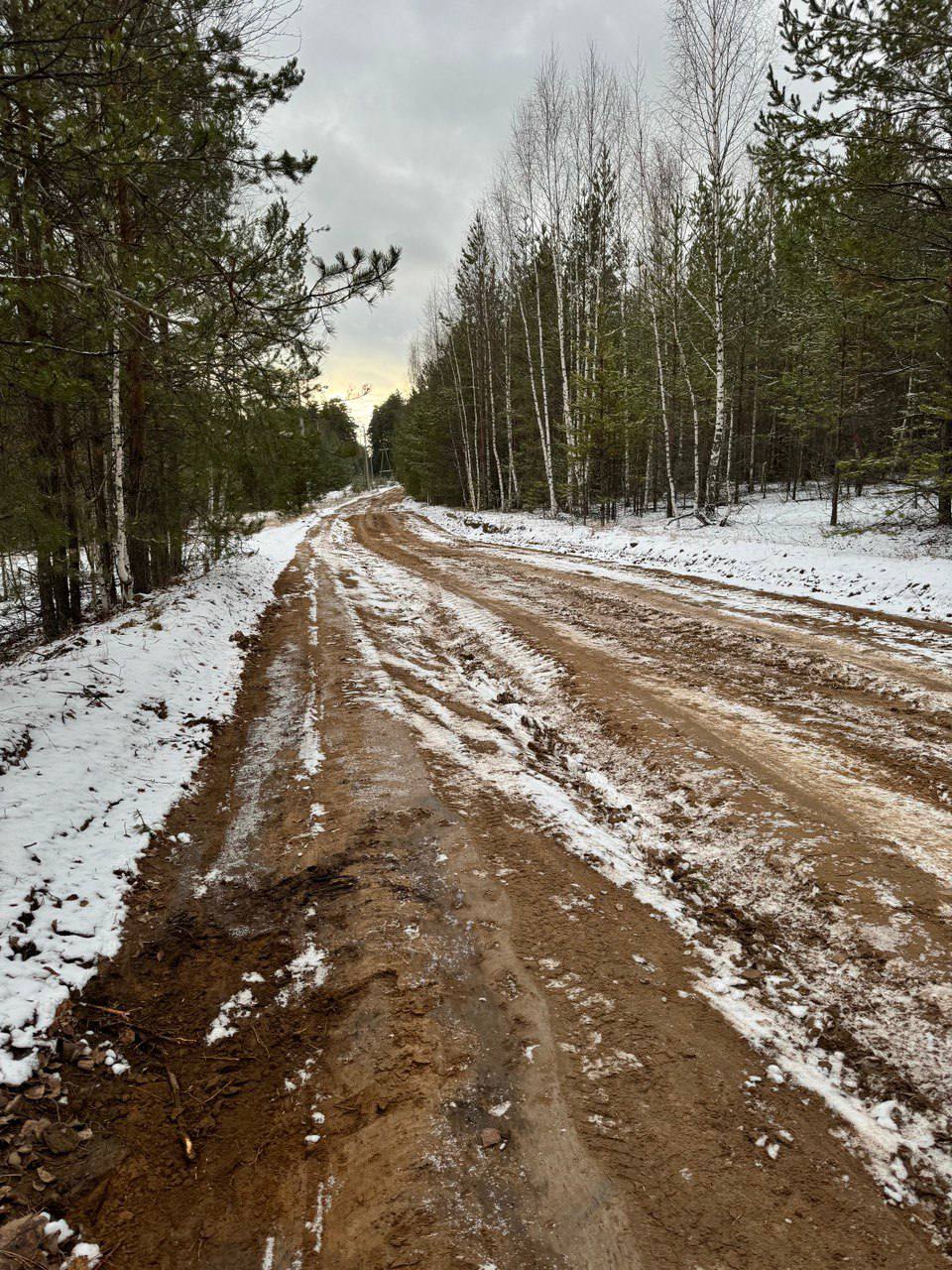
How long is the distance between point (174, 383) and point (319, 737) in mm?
6845

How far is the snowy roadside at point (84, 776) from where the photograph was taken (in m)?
2.87

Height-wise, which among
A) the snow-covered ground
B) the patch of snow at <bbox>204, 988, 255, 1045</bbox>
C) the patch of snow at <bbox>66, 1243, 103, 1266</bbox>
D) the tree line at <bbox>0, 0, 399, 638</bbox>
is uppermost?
the tree line at <bbox>0, 0, 399, 638</bbox>

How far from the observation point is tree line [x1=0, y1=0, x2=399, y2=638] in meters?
3.78

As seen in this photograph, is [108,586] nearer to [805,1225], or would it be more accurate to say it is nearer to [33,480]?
[33,480]

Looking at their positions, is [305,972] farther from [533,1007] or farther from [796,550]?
[796,550]

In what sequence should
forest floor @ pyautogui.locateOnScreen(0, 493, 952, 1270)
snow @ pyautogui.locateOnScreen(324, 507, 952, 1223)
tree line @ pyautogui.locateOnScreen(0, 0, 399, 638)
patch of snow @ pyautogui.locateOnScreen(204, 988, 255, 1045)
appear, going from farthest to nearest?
tree line @ pyautogui.locateOnScreen(0, 0, 399, 638)
patch of snow @ pyautogui.locateOnScreen(204, 988, 255, 1045)
snow @ pyautogui.locateOnScreen(324, 507, 952, 1223)
forest floor @ pyautogui.locateOnScreen(0, 493, 952, 1270)

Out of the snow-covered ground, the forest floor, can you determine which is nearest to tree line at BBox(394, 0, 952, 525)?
the snow-covered ground

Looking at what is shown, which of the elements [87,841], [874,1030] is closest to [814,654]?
[874,1030]

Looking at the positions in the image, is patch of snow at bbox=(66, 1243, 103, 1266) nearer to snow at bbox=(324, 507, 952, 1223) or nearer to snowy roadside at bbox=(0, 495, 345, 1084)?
snowy roadside at bbox=(0, 495, 345, 1084)

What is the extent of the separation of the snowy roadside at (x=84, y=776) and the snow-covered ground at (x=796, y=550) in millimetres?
9181

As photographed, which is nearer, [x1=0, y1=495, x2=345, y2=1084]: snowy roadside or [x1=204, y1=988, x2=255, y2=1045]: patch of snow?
[x1=204, y1=988, x2=255, y2=1045]: patch of snow

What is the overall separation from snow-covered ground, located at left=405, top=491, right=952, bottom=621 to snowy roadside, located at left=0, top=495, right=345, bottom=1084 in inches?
361

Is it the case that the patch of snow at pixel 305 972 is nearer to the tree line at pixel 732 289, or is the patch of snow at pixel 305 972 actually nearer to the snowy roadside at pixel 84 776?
the snowy roadside at pixel 84 776

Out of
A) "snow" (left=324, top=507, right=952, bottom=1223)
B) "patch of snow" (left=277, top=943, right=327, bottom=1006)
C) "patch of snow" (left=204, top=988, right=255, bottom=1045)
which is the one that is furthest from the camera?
"patch of snow" (left=277, top=943, right=327, bottom=1006)
